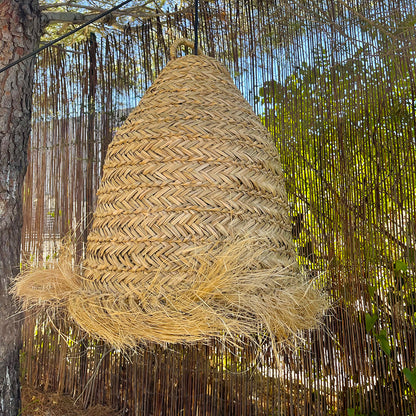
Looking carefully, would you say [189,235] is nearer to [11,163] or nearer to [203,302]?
[203,302]

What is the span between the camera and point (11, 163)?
1372mm

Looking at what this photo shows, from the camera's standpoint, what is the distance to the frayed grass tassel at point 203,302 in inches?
29.9

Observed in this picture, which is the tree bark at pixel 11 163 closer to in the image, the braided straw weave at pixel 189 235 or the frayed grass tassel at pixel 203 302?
the braided straw weave at pixel 189 235

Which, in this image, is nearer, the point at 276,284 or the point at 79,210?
the point at 276,284

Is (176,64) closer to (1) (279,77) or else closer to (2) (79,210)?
(1) (279,77)

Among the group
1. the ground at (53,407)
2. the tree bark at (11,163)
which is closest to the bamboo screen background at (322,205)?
the ground at (53,407)

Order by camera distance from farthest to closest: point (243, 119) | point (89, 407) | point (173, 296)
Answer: point (89, 407), point (243, 119), point (173, 296)

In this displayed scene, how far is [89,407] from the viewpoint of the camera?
195cm

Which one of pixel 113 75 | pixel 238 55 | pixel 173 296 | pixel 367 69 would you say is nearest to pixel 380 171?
pixel 367 69

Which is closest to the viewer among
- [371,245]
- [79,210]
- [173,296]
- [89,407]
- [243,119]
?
[173,296]

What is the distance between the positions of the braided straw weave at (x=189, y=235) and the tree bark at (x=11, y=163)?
496 millimetres

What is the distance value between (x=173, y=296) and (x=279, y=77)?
4.11ft

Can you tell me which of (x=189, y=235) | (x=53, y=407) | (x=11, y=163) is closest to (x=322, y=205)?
(x=189, y=235)

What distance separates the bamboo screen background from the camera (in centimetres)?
148
